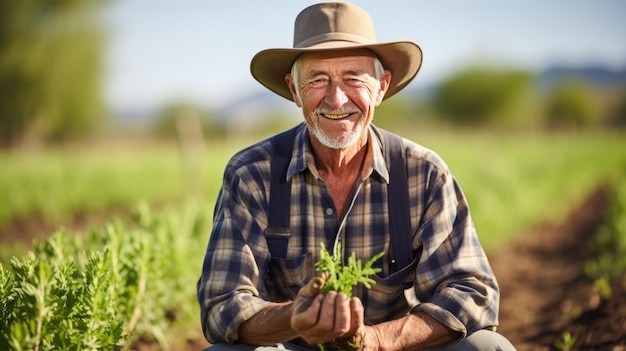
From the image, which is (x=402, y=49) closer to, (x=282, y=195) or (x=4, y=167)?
(x=282, y=195)

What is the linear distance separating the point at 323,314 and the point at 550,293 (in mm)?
4115

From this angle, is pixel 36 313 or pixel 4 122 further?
pixel 4 122

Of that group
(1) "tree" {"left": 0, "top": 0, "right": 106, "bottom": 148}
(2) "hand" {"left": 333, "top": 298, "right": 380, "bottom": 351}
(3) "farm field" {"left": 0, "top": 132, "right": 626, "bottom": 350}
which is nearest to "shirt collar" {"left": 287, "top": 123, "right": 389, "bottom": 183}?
(2) "hand" {"left": 333, "top": 298, "right": 380, "bottom": 351}

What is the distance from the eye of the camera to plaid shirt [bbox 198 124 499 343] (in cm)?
212

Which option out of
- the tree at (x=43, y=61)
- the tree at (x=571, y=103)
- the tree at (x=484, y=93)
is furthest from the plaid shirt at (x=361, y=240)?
the tree at (x=571, y=103)

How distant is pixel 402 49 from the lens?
7.72 feet

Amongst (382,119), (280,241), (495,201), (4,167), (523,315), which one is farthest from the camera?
(382,119)

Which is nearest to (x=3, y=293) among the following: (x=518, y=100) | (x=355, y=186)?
(x=355, y=186)

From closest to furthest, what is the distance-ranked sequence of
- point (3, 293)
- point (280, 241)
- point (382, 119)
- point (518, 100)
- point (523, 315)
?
point (3, 293), point (280, 241), point (523, 315), point (382, 119), point (518, 100)

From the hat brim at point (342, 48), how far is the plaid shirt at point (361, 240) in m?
0.33

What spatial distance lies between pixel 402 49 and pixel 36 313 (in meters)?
1.65

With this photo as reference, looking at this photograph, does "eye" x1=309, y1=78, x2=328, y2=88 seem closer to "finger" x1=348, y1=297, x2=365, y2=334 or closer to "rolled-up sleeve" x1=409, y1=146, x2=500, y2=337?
"rolled-up sleeve" x1=409, y1=146, x2=500, y2=337

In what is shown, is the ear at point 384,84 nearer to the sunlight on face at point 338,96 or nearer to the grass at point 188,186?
Result: the sunlight on face at point 338,96

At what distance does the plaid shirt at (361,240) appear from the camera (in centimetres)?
212
